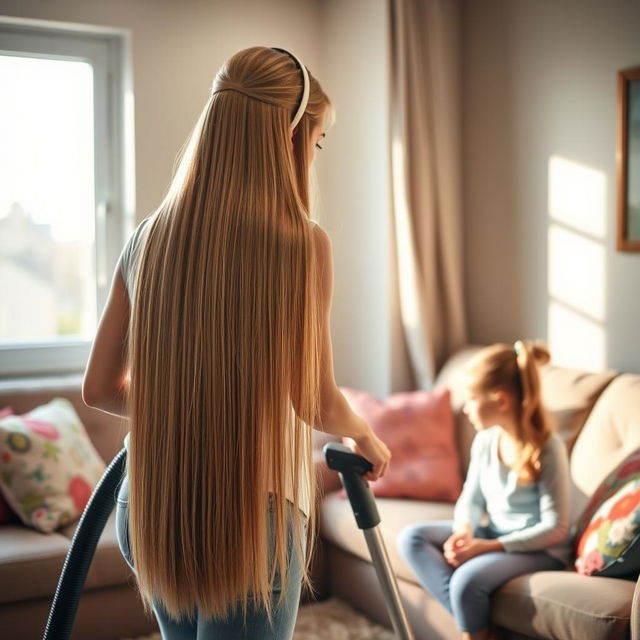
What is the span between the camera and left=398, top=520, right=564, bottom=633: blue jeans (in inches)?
87.2

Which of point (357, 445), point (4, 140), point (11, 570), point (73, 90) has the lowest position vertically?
point (11, 570)

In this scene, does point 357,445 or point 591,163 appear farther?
point 591,163

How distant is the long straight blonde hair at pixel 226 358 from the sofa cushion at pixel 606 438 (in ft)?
5.22

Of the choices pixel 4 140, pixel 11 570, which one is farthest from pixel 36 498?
pixel 4 140

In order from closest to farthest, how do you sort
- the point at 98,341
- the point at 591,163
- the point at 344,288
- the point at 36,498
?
the point at 98,341, the point at 36,498, the point at 591,163, the point at 344,288

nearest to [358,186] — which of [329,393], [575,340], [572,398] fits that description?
[575,340]

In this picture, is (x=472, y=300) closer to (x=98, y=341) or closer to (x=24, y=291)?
(x=24, y=291)

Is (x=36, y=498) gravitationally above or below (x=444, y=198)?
below

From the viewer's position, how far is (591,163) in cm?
311

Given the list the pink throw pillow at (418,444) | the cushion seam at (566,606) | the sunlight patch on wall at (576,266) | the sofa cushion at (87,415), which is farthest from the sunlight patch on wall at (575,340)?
the sofa cushion at (87,415)

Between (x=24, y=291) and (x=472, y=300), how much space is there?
1.97m

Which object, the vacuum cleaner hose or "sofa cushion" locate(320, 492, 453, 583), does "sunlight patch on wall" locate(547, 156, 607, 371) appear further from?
the vacuum cleaner hose

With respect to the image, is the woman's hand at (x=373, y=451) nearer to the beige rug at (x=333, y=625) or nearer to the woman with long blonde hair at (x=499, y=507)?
the woman with long blonde hair at (x=499, y=507)

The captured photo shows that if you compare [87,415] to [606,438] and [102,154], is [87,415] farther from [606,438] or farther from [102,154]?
[606,438]
